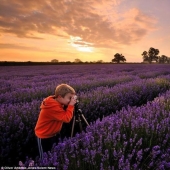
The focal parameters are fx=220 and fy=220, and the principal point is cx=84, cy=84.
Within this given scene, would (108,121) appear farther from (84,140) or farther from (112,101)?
(112,101)

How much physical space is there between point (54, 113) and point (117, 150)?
0.98m

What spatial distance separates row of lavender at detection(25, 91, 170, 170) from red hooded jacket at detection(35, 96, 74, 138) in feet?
1.16

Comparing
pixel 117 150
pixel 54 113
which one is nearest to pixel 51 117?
pixel 54 113

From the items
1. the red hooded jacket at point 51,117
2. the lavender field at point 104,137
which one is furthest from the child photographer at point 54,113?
the lavender field at point 104,137

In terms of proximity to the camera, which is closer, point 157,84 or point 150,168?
point 150,168

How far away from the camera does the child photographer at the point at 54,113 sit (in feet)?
9.01

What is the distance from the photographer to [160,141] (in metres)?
2.37

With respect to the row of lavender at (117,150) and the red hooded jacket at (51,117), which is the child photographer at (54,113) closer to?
the red hooded jacket at (51,117)

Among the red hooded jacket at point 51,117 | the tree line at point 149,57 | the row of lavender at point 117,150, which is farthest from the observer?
the tree line at point 149,57

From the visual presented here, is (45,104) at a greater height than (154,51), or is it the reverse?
(154,51)

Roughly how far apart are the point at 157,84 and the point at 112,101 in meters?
2.88

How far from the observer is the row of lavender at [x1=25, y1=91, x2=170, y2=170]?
1.87 metres

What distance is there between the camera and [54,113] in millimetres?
2766

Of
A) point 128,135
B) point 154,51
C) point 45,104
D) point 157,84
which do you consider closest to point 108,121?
point 128,135
